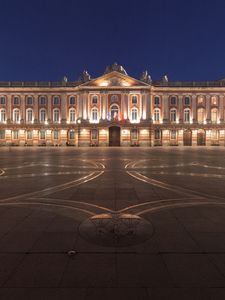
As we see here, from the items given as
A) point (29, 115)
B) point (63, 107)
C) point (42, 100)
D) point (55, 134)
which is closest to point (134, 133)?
point (63, 107)

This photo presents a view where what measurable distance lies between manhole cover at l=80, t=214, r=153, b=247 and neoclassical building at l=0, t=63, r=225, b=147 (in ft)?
180

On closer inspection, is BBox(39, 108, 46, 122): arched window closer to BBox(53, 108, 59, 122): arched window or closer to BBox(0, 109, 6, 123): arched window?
BBox(53, 108, 59, 122): arched window

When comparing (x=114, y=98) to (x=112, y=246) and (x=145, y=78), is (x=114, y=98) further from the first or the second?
(x=112, y=246)

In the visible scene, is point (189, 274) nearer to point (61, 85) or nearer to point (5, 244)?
point (5, 244)

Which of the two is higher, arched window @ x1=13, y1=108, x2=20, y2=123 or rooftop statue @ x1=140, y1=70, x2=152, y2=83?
rooftop statue @ x1=140, y1=70, x2=152, y2=83

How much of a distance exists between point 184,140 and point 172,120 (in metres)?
5.98

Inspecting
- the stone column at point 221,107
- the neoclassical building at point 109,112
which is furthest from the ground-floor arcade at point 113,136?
the stone column at point 221,107

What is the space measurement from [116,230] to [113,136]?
185 ft

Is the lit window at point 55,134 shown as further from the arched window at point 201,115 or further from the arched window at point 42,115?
the arched window at point 201,115

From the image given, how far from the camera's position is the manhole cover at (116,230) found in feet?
17.3

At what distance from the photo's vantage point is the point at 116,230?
589cm

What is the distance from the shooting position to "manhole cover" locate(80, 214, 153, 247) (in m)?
5.29

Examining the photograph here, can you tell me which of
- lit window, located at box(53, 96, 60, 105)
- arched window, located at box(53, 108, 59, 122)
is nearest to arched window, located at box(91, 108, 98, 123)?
arched window, located at box(53, 108, 59, 122)

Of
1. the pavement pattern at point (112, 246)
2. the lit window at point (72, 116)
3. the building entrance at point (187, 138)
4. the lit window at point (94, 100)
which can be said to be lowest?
the pavement pattern at point (112, 246)
